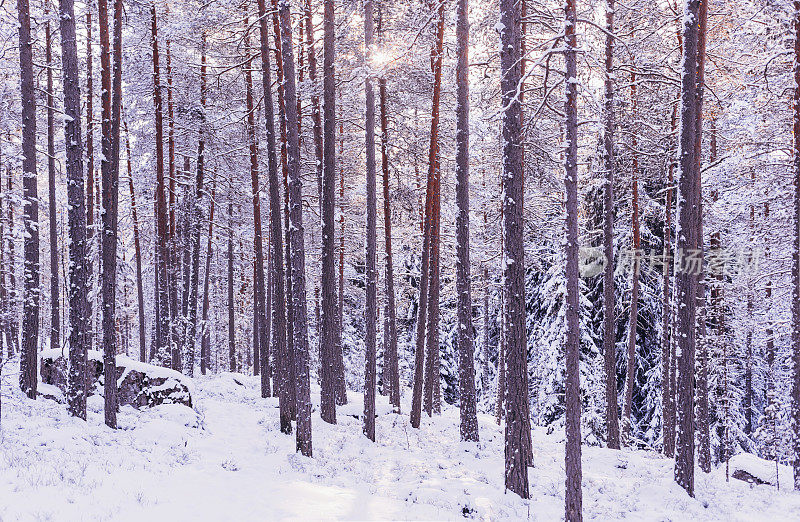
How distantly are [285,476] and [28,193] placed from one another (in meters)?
10.5

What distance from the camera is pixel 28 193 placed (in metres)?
14.3

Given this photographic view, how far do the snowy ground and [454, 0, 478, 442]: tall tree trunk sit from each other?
1086 mm

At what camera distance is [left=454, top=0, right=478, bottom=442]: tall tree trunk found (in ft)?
44.2

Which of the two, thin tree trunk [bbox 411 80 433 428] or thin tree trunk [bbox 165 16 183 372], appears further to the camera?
thin tree trunk [bbox 165 16 183 372]

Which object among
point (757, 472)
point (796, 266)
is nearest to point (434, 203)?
point (796, 266)

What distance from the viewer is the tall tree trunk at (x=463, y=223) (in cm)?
1346

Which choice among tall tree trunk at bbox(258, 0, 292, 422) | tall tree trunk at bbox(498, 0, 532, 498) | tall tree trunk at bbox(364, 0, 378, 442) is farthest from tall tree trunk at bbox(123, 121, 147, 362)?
tall tree trunk at bbox(498, 0, 532, 498)

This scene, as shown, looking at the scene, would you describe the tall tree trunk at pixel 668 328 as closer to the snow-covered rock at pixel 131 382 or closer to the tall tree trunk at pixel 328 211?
the tall tree trunk at pixel 328 211

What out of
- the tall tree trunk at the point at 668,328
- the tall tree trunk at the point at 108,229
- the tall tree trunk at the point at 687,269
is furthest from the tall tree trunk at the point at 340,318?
the tall tree trunk at the point at 668,328

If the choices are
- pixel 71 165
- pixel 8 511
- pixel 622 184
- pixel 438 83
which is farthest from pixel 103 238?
pixel 622 184

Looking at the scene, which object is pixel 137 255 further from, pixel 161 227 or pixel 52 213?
pixel 161 227

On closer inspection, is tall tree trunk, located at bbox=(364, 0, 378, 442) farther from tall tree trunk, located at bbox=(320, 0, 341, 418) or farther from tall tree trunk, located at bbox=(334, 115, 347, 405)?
tall tree trunk, located at bbox=(334, 115, 347, 405)

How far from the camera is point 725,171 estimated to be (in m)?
15.8

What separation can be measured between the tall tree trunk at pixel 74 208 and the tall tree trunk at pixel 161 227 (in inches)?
277
